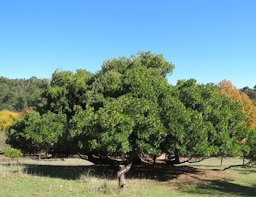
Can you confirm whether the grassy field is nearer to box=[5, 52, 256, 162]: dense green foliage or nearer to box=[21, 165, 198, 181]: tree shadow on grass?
box=[21, 165, 198, 181]: tree shadow on grass

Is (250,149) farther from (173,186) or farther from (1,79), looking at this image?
(1,79)

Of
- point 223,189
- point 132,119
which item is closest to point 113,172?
point 223,189

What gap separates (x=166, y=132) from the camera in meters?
19.7

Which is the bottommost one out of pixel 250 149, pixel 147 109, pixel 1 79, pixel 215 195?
pixel 215 195

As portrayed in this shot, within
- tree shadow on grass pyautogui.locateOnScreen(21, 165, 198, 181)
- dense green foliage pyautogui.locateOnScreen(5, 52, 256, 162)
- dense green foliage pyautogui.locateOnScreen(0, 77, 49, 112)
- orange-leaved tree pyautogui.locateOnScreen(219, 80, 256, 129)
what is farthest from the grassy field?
dense green foliage pyautogui.locateOnScreen(0, 77, 49, 112)

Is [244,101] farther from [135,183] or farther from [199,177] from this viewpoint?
[135,183]

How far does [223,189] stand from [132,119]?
6612mm

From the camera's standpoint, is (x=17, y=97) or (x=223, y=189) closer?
(x=223, y=189)

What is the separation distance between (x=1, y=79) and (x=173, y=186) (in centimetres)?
13577

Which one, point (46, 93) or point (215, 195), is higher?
point (46, 93)

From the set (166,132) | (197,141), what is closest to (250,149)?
(197,141)

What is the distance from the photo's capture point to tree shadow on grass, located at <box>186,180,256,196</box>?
19.6m

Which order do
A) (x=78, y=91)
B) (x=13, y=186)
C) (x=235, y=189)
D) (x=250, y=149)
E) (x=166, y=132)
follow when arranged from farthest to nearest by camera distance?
(x=78, y=91) < (x=250, y=149) < (x=235, y=189) < (x=166, y=132) < (x=13, y=186)

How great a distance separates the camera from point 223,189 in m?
21.1
